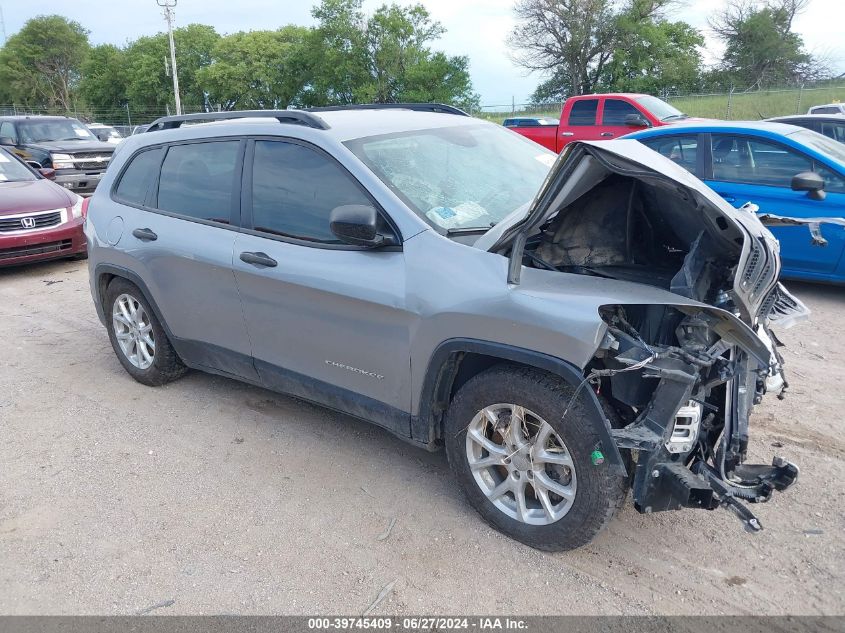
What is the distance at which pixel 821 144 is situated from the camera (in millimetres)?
6605

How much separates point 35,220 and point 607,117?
10.0 meters

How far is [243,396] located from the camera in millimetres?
4781

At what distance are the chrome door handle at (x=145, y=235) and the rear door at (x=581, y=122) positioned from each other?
10470mm

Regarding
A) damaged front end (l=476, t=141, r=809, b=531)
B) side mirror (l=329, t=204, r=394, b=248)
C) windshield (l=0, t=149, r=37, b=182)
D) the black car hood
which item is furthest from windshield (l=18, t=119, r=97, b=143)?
damaged front end (l=476, t=141, r=809, b=531)

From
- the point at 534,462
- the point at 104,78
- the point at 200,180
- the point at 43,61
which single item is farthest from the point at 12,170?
the point at 43,61

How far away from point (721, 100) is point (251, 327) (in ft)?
88.8

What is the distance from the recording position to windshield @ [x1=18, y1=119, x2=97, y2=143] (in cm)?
1455

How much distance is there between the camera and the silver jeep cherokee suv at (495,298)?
8.70ft

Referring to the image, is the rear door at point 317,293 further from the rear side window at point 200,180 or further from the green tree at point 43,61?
the green tree at point 43,61

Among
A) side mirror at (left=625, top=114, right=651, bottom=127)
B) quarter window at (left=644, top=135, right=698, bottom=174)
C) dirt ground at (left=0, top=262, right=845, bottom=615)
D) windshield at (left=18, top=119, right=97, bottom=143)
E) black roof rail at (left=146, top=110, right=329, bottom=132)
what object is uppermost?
black roof rail at (left=146, top=110, right=329, bottom=132)

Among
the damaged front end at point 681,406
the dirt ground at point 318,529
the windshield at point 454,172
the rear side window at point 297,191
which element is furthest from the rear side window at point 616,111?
the damaged front end at point 681,406

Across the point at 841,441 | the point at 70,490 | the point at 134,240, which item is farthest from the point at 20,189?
the point at 841,441

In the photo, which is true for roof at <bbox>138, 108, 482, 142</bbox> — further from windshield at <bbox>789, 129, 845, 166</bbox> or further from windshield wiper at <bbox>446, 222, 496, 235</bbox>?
windshield at <bbox>789, 129, 845, 166</bbox>

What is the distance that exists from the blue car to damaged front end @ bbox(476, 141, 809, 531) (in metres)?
3.67
